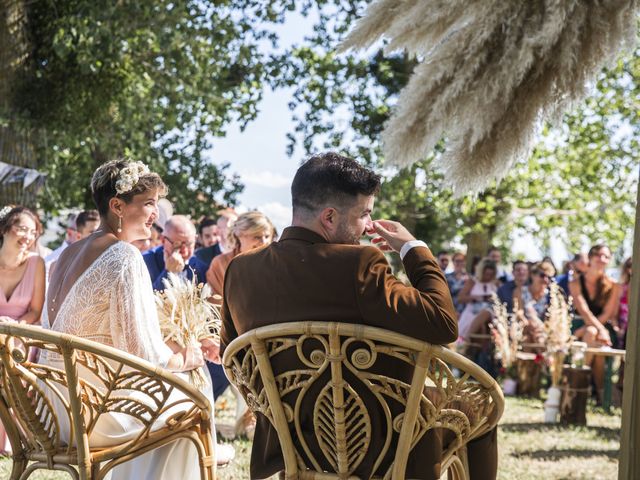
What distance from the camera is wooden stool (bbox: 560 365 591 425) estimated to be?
9.14 metres

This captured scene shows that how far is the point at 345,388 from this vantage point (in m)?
2.87

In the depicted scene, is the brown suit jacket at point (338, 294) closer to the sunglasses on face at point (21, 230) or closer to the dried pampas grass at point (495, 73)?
the dried pampas grass at point (495, 73)

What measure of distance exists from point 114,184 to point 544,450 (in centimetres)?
490

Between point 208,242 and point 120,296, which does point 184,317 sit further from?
point 208,242

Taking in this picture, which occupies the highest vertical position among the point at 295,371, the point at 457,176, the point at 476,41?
the point at 476,41

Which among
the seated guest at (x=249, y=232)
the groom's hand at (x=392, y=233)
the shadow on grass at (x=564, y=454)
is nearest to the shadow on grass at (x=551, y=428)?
the shadow on grass at (x=564, y=454)

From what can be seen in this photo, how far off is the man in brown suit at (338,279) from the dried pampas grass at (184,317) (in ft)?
3.17

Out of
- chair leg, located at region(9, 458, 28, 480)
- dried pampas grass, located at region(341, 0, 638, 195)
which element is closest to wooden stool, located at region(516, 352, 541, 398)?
chair leg, located at region(9, 458, 28, 480)

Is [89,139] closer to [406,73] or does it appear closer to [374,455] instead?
[406,73]

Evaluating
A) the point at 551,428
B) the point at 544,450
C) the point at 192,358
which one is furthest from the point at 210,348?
the point at 551,428

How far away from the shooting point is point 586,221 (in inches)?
895

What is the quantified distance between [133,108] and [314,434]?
38.9ft

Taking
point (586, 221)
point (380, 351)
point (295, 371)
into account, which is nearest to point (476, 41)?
point (380, 351)

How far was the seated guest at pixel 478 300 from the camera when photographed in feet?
44.3
